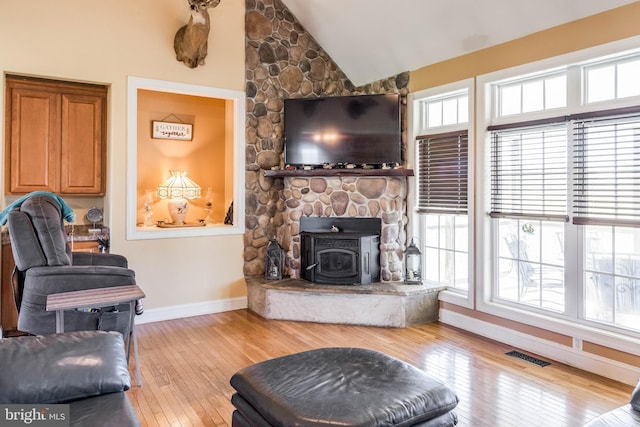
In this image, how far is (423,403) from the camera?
1.81m

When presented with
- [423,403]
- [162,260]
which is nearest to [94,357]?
[423,403]

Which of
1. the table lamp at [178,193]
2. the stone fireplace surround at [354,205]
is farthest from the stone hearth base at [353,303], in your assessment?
the table lamp at [178,193]

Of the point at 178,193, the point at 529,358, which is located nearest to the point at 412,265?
the point at 529,358

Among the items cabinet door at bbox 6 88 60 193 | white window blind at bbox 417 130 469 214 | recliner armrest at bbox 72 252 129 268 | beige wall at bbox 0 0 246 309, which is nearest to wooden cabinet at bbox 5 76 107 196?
cabinet door at bbox 6 88 60 193

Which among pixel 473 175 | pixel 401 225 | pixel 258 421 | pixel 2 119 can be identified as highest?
pixel 2 119

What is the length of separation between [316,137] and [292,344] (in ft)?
7.72

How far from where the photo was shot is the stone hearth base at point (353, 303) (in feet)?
14.5

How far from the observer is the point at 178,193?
5305mm

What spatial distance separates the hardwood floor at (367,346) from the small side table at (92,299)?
1.37ft

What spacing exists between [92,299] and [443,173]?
3426 mm

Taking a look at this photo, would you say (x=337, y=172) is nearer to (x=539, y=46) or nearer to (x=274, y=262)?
(x=274, y=262)

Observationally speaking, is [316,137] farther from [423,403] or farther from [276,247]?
[423,403]

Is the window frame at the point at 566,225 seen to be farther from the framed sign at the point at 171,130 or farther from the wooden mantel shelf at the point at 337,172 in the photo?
the framed sign at the point at 171,130

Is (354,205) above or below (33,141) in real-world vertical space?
below
